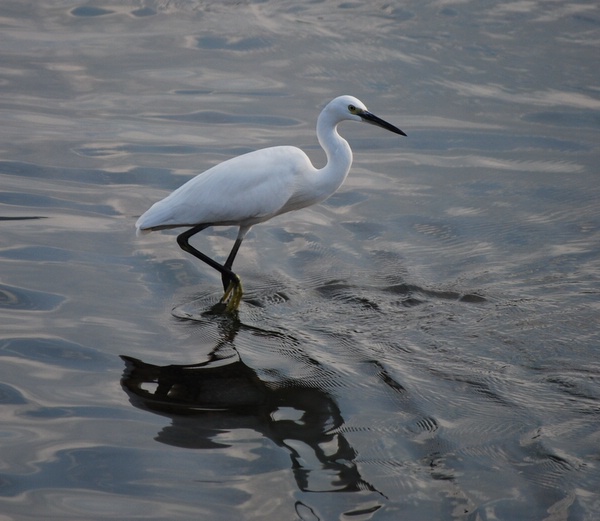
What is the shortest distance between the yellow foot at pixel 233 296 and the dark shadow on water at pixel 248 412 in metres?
0.79

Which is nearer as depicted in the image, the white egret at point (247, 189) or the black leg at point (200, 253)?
the white egret at point (247, 189)

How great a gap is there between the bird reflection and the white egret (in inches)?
49.6

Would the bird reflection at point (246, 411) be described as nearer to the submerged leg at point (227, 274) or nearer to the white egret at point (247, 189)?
the submerged leg at point (227, 274)

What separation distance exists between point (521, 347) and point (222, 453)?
2490mm

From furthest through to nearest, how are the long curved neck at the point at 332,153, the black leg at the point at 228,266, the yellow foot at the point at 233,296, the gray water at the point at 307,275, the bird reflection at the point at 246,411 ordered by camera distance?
the long curved neck at the point at 332,153 < the black leg at the point at 228,266 < the yellow foot at the point at 233,296 < the bird reflection at the point at 246,411 < the gray water at the point at 307,275

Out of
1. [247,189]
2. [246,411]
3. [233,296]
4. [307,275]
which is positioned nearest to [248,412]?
[246,411]

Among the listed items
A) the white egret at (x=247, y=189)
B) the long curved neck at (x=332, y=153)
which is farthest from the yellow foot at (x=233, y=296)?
the long curved neck at (x=332, y=153)

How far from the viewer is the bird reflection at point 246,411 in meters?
5.04

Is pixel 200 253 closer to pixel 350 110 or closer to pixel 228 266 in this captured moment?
pixel 228 266

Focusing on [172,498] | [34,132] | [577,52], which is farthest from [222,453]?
[577,52]

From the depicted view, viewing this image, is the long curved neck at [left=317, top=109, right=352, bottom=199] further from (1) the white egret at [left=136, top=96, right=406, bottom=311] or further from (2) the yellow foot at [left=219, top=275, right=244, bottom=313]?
(2) the yellow foot at [left=219, top=275, right=244, bottom=313]

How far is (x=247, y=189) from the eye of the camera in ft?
24.0

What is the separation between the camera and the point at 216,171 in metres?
7.44

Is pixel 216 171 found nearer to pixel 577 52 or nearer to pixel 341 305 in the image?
pixel 341 305
